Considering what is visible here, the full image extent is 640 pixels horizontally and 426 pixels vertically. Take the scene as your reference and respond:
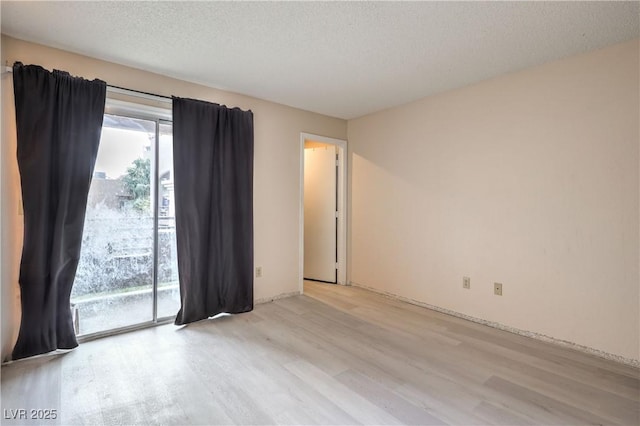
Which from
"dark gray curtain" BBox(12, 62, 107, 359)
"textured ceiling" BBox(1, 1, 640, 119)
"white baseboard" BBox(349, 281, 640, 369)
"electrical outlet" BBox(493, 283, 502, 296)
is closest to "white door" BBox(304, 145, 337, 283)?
"white baseboard" BBox(349, 281, 640, 369)

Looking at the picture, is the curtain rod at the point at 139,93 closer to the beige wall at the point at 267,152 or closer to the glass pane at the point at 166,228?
the beige wall at the point at 267,152

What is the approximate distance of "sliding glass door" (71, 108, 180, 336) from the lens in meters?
2.70

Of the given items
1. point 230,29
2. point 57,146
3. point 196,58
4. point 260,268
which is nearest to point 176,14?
point 230,29

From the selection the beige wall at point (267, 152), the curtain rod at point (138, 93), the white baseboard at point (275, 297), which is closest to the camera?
the beige wall at point (267, 152)

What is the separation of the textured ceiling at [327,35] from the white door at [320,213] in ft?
5.61

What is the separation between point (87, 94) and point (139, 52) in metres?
0.54

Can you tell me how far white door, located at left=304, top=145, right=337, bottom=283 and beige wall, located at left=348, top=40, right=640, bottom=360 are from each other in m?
0.86

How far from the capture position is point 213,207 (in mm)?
3184

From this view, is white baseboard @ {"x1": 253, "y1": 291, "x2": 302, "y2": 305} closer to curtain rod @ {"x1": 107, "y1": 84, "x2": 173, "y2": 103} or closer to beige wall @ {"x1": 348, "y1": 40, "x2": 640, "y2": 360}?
beige wall @ {"x1": 348, "y1": 40, "x2": 640, "y2": 360}

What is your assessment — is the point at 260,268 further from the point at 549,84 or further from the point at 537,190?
the point at 549,84

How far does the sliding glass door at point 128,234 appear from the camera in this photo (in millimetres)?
2697

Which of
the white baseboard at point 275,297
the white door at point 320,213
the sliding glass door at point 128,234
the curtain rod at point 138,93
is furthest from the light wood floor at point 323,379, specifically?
the curtain rod at point 138,93

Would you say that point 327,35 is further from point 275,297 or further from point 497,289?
point 275,297

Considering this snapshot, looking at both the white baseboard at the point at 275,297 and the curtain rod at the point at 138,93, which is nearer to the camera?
the curtain rod at the point at 138,93
